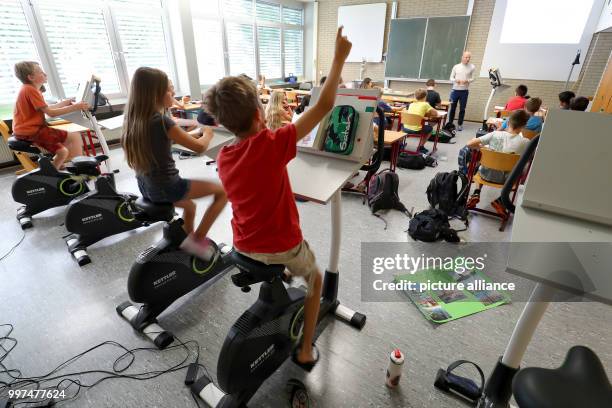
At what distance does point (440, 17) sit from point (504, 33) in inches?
55.6

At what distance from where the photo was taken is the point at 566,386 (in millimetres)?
749

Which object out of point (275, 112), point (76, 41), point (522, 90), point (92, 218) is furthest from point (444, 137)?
point (76, 41)

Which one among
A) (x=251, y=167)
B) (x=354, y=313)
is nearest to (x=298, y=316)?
(x=354, y=313)

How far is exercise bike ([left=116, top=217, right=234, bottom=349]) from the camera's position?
5.97ft

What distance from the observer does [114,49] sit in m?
5.36

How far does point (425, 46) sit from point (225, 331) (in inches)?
318

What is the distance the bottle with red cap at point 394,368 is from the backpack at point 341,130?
38.5 inches

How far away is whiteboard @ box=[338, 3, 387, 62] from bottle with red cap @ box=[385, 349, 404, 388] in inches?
319

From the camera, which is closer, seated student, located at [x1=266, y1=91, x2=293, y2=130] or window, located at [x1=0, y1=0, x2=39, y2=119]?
seated student, located at [x1=266, y1=91, x2=293, y2=130]

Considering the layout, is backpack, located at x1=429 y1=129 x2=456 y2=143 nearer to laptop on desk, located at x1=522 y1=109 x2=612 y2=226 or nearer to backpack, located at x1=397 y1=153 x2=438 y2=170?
backpack, located at x1=397 y1=153 x2=438 y2=170

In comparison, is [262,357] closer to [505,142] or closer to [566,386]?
[566,386]

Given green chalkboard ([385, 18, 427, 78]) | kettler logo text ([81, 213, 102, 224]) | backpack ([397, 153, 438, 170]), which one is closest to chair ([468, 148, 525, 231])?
backpack ([397, 153, 438, 170])

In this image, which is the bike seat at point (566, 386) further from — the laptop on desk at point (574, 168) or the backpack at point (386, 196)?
the backpack at point (386, 196)

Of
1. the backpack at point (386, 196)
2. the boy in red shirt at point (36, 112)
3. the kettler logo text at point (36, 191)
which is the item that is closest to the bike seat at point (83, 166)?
the kettler logo text at point (36, 191)
